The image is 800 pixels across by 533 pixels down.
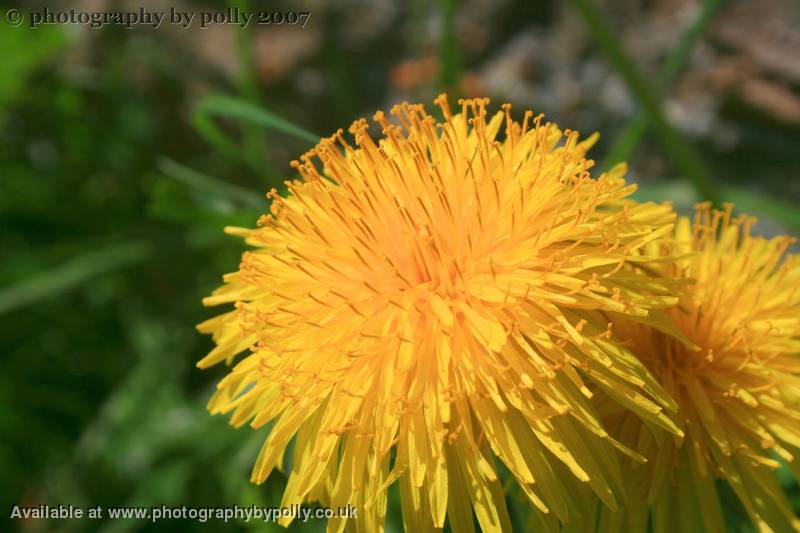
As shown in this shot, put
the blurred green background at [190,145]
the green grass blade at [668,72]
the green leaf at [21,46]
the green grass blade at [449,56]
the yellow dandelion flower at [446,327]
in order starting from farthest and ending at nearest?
the green leaf at [21,46] → the blurred green background at [190,145] → the green grass blade at [449,56] → the green grass blade at [668,72] → the yellow dandelion flower at [446,327]

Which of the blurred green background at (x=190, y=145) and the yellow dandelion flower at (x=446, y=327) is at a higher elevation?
the blurred green background at (x=190, y=145)

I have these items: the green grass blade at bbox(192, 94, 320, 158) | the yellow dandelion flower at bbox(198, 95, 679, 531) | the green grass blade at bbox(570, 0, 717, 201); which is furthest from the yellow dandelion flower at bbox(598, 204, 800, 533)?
the green grass blade at bbox(192, 94, 320, 158)

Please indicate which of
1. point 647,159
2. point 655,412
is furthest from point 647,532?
point 647,159

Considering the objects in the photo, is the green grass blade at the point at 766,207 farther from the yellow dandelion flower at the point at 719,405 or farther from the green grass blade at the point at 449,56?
the green grass blade at the point at 449,56

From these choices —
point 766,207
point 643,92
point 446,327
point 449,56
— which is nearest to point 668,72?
point 643,92

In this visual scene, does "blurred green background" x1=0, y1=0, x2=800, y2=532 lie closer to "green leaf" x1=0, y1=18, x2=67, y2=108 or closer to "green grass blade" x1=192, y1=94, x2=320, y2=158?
"green leaf" x1=0, y1=18, x2=67, y2=108

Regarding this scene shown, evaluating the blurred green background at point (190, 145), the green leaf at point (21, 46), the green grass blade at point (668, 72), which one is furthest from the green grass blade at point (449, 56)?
the green leaf at point (21, 46)

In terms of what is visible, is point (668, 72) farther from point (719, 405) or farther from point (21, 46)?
point (21, 46)

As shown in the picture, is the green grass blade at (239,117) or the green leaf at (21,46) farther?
the green leaf at (21,46)
